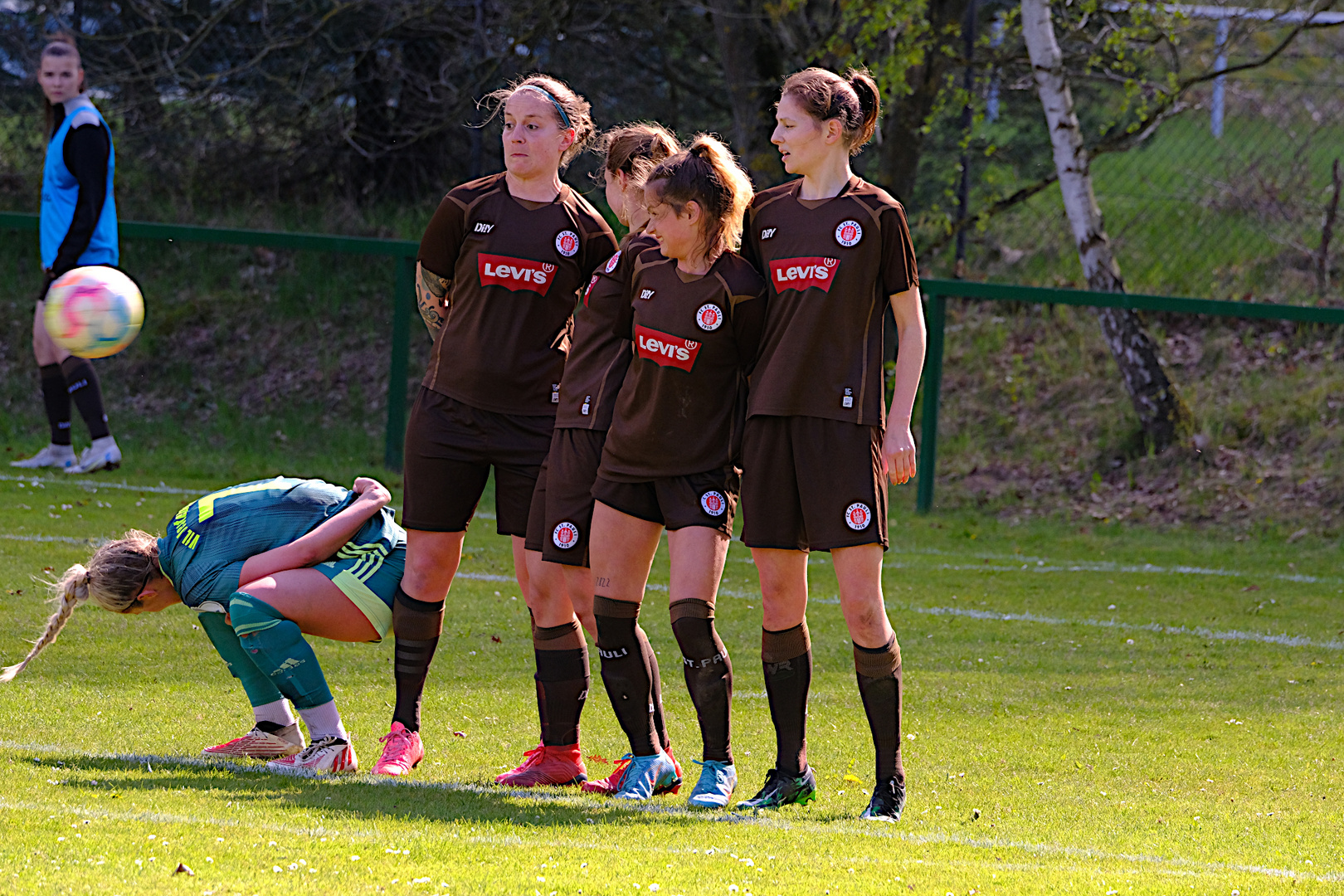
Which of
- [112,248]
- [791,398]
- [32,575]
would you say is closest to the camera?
[791,398]

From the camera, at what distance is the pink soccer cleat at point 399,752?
482cm

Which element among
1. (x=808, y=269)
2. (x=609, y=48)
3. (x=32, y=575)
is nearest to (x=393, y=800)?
(x=808, y=269)

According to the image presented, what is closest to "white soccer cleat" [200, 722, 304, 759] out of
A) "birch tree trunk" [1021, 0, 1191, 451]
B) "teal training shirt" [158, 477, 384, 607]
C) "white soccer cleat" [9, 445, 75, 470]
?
"teal training shirt" [158, 477, 384, 607]

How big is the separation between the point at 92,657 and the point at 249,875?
312 cm

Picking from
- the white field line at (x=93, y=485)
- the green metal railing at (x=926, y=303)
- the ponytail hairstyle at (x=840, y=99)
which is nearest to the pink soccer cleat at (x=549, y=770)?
the ponytail hairstyle at (x=840, y=99)

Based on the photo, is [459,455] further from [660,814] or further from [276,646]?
[660,814]

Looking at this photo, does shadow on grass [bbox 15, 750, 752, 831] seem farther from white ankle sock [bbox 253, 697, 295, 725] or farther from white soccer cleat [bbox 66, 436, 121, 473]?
white soccer cleat [bbox 66, 436, 121, 473]

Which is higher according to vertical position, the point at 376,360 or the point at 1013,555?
the point at 376,360

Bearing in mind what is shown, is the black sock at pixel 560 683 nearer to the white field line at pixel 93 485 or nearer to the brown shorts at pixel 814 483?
the brown shorts at pixel 814 483

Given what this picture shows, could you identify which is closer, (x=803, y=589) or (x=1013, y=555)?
(x=803, y=589)

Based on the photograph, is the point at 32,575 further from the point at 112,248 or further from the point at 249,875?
the point at 249,875

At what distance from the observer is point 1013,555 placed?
1032 cm

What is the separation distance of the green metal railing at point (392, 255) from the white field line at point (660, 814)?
761 centimetres

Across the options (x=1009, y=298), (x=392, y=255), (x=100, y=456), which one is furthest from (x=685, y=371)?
(x=392, y=255)
